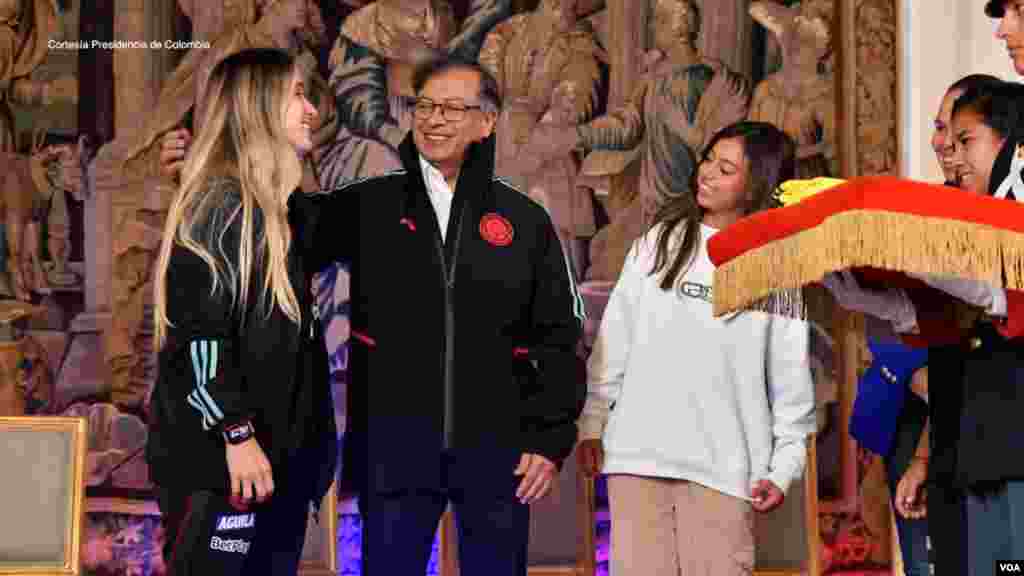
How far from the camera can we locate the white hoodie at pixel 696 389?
480 cm

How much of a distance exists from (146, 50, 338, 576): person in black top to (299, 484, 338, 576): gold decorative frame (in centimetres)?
185

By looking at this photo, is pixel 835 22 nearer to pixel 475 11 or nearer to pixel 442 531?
pixel 475 11

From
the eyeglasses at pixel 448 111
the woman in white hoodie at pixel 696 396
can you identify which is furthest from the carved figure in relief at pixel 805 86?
the eyeglasses at pixel 448 111

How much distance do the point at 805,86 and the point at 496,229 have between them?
7.44ft

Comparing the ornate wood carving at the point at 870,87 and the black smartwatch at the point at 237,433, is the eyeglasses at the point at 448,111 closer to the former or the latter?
the black smartwatch at the point at 237,433

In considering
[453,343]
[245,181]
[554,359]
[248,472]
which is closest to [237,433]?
[248,472]

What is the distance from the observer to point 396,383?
457cm

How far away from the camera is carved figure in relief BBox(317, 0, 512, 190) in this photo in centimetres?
647

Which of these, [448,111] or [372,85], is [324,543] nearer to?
[372,85]

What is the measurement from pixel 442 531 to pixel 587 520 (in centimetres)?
57

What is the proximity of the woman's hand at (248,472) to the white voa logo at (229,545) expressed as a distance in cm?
10

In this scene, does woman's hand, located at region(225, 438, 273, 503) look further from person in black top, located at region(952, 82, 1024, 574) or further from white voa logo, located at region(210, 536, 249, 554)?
person in black top, located at region(952, 82, 1024, 574)

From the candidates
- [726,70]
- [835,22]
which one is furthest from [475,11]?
[835,22]

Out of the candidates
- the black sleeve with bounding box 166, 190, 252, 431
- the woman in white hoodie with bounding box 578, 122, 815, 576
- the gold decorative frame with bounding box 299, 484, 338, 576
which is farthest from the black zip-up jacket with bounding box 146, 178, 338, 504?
the gold decorative frame with bounding box 299, 484, 338, 576
